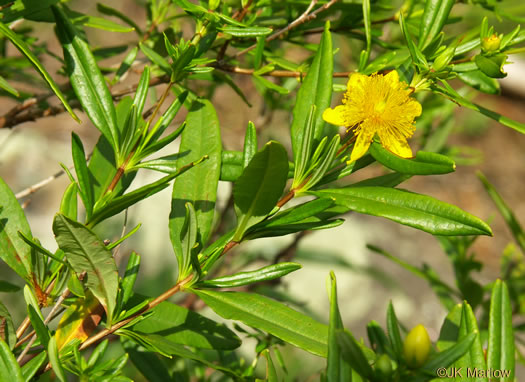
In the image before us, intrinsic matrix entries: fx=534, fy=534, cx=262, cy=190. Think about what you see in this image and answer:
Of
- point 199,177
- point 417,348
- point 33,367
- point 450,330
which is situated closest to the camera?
point 417,348

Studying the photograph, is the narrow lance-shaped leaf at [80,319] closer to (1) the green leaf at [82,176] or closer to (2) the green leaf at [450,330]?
(1) the green leaf at [82,176]

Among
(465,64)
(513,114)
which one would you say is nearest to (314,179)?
(465,64)

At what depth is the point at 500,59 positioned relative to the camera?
26.7 inches

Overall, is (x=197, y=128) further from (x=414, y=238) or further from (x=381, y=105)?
(x=414, y=238)

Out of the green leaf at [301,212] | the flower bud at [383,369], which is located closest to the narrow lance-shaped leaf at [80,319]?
the green leaf at [301,212]

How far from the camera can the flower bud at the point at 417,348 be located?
0.52 m

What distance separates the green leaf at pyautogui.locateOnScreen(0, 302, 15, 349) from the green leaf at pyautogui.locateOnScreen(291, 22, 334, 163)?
0.42 m

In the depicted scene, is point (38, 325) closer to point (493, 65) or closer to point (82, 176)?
point (82, 176)

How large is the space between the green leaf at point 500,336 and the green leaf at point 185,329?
0.37 metres

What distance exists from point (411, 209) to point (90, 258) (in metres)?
0.39

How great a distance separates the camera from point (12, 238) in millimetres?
693

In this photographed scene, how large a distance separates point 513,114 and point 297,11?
4.49 meters

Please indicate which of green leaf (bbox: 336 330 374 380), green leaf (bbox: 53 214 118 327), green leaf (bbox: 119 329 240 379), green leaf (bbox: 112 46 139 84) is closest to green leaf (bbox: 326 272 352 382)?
green leaf (bbox: 336 330 374 380)

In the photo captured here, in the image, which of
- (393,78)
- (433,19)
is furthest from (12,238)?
(433,19)
